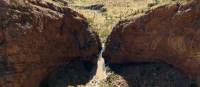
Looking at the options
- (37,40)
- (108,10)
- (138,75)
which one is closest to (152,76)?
(138,75)

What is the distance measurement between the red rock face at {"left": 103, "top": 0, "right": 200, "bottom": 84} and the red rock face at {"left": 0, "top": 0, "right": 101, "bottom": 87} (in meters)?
3.61

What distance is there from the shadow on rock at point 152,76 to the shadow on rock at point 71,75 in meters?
2.92

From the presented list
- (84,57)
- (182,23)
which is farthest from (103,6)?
(182,23)

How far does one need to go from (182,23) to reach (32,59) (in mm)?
14247

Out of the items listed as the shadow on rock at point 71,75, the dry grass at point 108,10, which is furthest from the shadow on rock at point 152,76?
the dry grass at point 108,10

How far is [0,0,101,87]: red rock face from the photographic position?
169 feet

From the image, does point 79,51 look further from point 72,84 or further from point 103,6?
point 103,6

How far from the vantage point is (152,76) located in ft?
189

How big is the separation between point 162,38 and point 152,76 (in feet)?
13.3

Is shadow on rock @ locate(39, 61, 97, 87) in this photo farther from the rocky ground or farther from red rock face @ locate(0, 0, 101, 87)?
red rock face @ locate(0, 0, 101, 87)

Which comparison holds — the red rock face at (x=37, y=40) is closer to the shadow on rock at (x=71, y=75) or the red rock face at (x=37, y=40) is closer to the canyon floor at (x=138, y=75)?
the shadow on rock at (x=71, y=75)

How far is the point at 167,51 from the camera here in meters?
56.1

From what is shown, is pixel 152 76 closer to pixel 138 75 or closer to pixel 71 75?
pixel 138 75

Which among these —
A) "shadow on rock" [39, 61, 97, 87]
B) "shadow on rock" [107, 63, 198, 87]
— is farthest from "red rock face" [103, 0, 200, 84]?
"shadow on rock" [39, 61, 97, 87]
